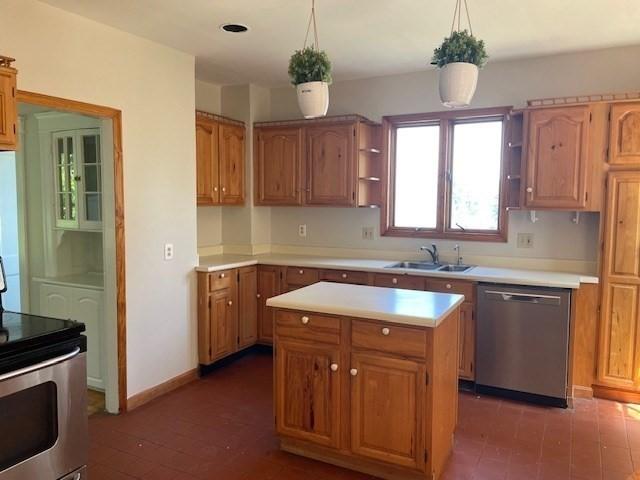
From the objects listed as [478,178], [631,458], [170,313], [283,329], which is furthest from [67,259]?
[631,458]

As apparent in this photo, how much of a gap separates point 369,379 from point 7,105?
7.13ft

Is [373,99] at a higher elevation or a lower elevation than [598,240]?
higher

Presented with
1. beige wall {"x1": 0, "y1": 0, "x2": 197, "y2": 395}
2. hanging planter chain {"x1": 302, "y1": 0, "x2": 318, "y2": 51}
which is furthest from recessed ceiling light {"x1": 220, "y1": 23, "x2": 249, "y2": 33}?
beige wall {"x1": 0, "y1": 0, "x2": 197, "y2": 395}

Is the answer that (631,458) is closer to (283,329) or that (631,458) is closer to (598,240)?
(598,240)

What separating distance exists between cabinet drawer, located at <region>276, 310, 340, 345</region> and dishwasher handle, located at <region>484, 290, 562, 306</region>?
1554mm

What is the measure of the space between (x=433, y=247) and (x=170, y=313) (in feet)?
7.46

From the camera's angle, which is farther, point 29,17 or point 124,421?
point 124,421

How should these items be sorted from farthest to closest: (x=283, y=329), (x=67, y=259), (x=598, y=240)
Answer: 1. (x=67, y=259)
2. (x=598, y=240)
3. (x=283, y=329)

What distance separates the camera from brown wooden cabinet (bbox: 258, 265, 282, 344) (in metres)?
4.46

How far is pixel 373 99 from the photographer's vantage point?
4.56m

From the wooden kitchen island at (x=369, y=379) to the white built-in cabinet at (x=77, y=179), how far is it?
6.22ft

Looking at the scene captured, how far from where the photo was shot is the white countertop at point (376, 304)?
233 centimetres

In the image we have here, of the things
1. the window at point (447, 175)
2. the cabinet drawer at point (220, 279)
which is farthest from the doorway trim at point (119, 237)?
the window at point (447, 175)

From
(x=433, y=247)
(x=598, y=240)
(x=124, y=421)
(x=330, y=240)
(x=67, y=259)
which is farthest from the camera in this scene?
(x=330, y=240)
